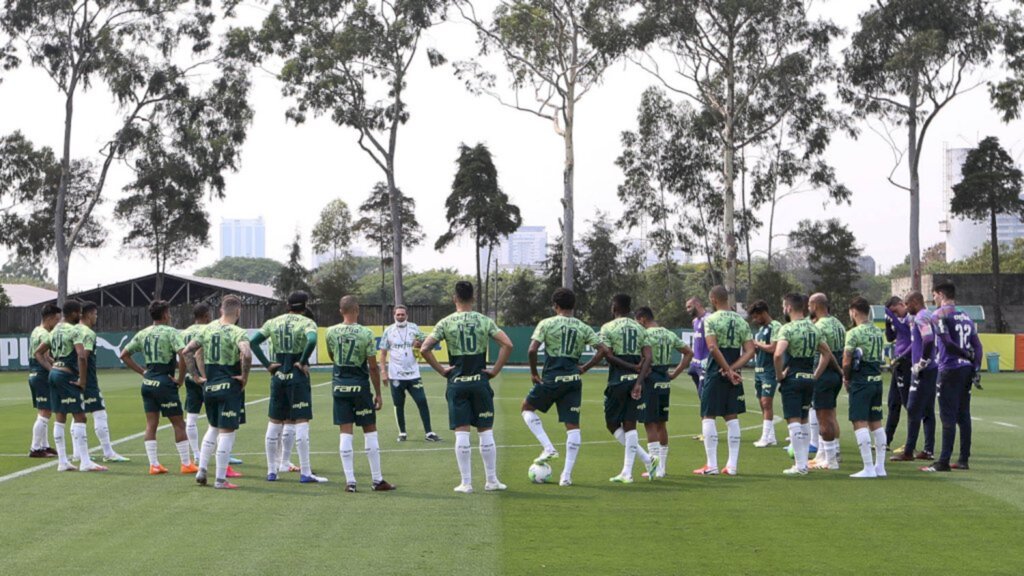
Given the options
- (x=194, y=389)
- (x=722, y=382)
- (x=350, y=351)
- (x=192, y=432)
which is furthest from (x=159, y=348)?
(x=722, y=382)

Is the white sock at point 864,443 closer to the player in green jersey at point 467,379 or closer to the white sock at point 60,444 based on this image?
the player in green jersey at point 467,379

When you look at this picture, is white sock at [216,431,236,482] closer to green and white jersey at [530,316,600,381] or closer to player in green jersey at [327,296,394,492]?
player in green jersey at [327,296,394,492]

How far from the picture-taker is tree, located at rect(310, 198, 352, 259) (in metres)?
85.2

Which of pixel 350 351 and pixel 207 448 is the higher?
pixel 350 351

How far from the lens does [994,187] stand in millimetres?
62688

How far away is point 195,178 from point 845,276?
37.8 metres

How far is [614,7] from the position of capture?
51156 millimetres

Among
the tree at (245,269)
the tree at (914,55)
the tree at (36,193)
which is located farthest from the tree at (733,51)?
the tree at (245,269)

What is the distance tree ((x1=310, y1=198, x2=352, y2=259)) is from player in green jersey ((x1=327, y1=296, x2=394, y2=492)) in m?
72.2

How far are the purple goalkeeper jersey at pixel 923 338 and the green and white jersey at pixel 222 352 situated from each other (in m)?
8.37

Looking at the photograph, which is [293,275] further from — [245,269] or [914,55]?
[245,269]

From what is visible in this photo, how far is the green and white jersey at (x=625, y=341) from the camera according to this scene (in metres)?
13.3

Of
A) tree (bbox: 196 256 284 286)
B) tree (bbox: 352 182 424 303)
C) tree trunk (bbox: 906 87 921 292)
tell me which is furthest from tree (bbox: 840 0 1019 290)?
Answer: tree (bbox: 196 256 284 286)

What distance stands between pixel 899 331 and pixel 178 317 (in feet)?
169
